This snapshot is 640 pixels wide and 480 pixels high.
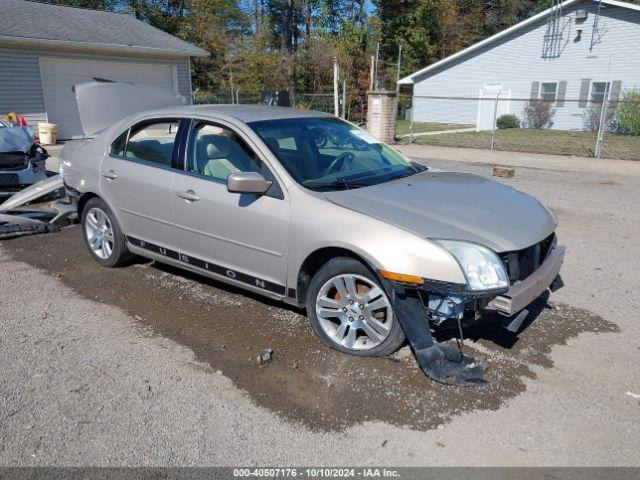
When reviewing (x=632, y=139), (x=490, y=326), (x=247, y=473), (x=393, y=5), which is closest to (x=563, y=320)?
(x=490, y=326)

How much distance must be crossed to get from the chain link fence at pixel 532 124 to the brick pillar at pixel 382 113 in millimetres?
778

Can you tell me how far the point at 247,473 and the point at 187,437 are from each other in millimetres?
441

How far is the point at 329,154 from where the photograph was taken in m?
4.46

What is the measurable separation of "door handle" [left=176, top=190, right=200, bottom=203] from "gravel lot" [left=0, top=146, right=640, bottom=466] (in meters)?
0.91

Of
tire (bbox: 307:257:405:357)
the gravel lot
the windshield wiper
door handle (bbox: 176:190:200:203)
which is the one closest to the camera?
the gravel lot

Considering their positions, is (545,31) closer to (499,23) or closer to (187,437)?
(499,23)

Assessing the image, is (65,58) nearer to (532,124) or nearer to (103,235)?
(103,235)

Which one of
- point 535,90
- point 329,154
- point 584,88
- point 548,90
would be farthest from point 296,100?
point 329,154

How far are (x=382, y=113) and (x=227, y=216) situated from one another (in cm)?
1551

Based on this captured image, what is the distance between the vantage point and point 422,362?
10.8 ft

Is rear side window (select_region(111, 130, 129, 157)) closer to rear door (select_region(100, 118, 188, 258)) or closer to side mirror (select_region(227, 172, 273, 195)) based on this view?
rear door (select_region(100, 118, 188, 258))

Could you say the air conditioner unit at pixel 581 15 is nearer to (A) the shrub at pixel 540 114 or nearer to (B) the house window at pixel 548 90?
(B) the house window at pixel 548 90

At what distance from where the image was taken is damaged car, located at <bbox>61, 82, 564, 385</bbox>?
3.30 metres

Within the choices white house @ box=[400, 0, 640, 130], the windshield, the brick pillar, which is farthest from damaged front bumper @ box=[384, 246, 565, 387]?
white house @ box=[400, 0, 640, 130]
